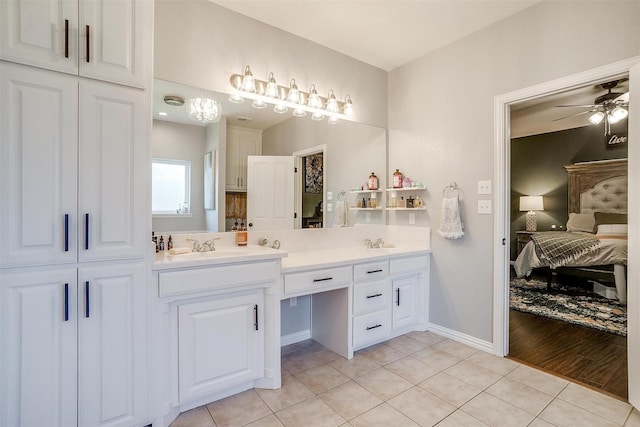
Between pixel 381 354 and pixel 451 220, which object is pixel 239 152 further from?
pixel 381 354

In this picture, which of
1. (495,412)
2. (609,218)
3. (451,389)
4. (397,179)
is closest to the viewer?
(495,412)

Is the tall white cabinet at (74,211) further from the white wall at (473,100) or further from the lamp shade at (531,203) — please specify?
the lamp shade at (531,203)

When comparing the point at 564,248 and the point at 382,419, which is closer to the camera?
the point at 382,419

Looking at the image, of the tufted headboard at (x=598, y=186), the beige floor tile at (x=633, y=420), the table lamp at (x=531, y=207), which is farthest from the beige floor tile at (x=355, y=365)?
the tufted headboard at (x=598, y=186)

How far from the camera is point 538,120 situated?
4.85m

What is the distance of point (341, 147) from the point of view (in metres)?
3.07

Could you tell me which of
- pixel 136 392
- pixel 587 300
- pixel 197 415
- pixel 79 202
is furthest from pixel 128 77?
pixel 587 300

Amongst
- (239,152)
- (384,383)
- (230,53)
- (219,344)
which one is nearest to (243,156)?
(239,152)

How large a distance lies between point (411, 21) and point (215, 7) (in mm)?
1522

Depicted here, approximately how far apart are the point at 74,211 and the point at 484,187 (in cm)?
279

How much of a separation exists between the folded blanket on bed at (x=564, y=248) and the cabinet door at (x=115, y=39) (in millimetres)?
5211

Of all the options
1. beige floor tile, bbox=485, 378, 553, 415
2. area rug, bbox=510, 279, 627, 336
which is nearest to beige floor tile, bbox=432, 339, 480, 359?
beige floor tile, bbox=485, 378, 553, 415

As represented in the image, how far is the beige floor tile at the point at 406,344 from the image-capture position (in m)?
2.69

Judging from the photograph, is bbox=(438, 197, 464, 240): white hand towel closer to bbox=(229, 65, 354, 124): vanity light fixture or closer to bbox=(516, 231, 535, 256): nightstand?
bbox=(229, 65, 354, 124): vanity light fixture
